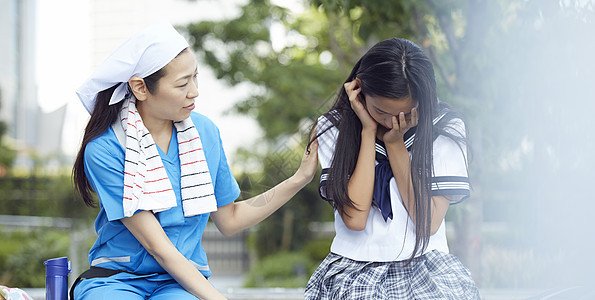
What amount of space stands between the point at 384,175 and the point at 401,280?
299 mm

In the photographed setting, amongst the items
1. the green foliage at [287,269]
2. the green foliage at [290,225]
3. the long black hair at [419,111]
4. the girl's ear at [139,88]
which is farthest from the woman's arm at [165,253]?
the green foliage at [290,225]

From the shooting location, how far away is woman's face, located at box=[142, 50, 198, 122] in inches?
66.0

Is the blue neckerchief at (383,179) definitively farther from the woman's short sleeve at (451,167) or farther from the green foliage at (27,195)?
the green foliage at (27,195)

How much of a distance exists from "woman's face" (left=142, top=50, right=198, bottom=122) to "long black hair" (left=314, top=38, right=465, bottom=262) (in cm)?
45

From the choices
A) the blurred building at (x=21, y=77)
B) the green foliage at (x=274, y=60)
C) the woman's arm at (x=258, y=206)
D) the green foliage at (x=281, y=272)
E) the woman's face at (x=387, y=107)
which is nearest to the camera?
the woman's face at (x=387, y=107)

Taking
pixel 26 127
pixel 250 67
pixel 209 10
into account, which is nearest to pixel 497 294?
pixel 250 67

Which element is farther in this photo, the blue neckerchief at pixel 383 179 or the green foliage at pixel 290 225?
the green foliage at pixel 290 225

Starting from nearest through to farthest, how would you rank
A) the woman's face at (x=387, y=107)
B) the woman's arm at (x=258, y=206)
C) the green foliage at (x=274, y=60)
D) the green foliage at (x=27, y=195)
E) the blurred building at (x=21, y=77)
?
the woman's face at (x=387, y=107) → the woman's arm at (x=258, y=206) → the green foliage at (x=274, y=60) → the green foliage at (x=27, y=195) → the blurred building at (x=21, y=77)

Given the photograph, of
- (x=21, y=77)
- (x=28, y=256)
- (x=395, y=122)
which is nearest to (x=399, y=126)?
(x=395, y=122)

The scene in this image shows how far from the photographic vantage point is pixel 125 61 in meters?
1.66

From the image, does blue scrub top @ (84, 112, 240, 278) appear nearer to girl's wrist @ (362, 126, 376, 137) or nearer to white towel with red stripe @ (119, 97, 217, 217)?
white towel with red stripe @ (119, 97, 217, 217)

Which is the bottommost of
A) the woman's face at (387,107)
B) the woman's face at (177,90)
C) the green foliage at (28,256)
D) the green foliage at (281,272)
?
the green foliage at (281,272)

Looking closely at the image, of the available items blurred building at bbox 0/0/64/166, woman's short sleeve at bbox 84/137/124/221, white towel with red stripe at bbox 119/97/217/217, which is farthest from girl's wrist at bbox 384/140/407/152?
blurred building at bbox 0/0/64/166

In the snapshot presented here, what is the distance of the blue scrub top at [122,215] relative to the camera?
1.70 metres
